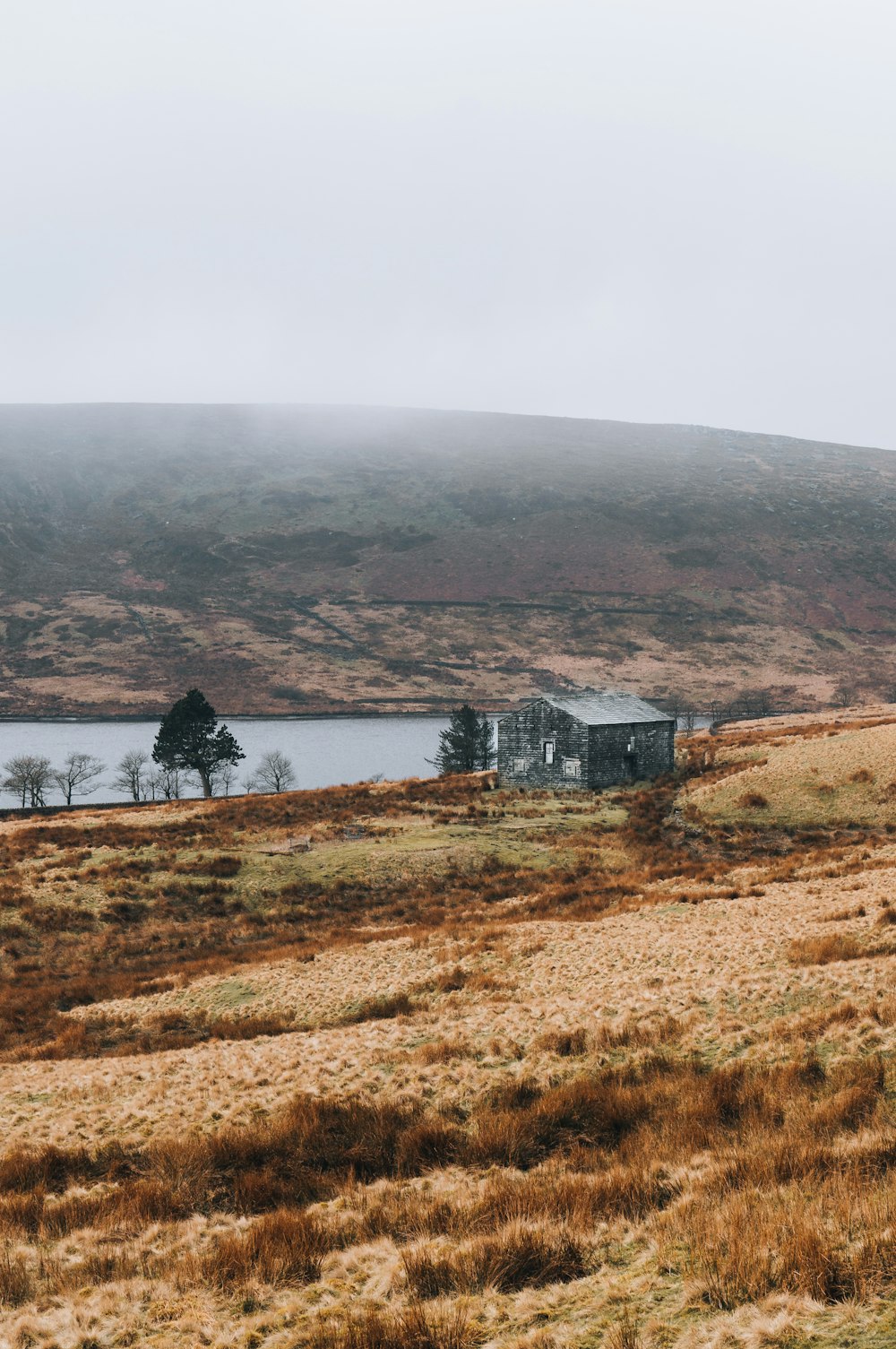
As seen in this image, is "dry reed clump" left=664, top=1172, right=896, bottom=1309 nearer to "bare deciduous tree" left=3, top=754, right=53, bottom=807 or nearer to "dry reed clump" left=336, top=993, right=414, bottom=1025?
"dry reed clump" left=336, top=993, right=414, bottom=1025

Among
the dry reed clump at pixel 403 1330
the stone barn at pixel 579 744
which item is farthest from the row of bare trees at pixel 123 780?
the dry reed clump at pixel 403 1330

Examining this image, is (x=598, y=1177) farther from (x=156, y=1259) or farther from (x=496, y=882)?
(x=496, y=882)

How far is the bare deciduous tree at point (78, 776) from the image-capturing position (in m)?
93.0

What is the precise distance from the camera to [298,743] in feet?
454

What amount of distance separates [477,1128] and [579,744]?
4758 centimetres

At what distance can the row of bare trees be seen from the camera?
85.9 meters

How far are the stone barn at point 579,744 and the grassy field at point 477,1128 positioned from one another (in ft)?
90.9

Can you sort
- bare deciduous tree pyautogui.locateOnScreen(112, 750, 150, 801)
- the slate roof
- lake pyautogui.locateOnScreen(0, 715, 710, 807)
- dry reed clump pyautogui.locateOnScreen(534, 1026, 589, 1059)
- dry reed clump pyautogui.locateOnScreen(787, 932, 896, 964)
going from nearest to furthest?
dry reed clump pyautogui.locateOnScreen(534, 1026, 589, 1059) → dry reed clump pyautogui.locateOnScreen(787, 932, 896, 964) → the slate roof → bare deciduous tree pyautogui.locateOnScreen(112, 750, 150, 801) → lake pyautogui.locateOnScreen(0, 715, 710, 807)

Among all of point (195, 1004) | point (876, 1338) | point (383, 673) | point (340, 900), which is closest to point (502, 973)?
point (195, 1004)

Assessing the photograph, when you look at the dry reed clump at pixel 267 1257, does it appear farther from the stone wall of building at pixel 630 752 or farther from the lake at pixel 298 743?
the lake at pixel 298 743

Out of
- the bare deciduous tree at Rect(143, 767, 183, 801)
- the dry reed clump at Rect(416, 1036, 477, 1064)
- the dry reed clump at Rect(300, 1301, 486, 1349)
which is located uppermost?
the dry reed clump at Rect(300, 1301, 486, 1349)

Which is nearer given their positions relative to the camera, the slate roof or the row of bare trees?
the slate roof

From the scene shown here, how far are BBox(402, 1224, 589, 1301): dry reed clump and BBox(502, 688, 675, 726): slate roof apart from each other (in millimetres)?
→ 50262

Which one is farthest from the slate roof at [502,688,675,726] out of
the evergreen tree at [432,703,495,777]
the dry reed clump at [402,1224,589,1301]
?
the dry reed clump at [402,1224,589,1301]
